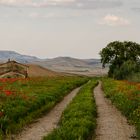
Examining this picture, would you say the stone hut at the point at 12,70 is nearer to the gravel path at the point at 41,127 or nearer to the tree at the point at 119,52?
the tree at the point at 119,52

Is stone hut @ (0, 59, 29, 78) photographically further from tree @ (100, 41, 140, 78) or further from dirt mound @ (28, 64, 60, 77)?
tree @ (100, 41, 140, 78)

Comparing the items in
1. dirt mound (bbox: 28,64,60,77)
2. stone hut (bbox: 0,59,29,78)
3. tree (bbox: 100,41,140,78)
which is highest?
tree (bbox: 100,41,140,78)

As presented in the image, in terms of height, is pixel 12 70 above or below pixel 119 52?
below

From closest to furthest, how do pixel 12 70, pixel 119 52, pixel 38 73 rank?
pixel 12 70 → pixel 119 52 → pixel 38 73

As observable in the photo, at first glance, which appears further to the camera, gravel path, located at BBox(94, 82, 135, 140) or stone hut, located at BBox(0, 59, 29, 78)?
stone hut, located at BBox(0, 59, 29, 78)

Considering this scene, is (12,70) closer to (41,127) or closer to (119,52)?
(119,52)

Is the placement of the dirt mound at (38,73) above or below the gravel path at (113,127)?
below

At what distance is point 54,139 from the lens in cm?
1839

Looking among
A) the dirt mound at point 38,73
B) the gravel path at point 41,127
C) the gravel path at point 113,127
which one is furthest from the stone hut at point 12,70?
the gravel path at point 41,127

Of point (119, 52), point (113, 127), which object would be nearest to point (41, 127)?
Result: point (113, 127)

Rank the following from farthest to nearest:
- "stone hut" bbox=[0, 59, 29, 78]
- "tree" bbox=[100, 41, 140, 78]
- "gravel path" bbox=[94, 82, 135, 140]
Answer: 1. "tree" bbox=[100, 41, 140, 78]
2. "stone hut" bbox=[0, 59, 29, 78]
3. "gravel path" bbox=[94, 82, 135, 140]

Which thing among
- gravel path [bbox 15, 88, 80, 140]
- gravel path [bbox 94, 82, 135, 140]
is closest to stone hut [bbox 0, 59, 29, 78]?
gravel path [bbox 94, 82, 135, 140]

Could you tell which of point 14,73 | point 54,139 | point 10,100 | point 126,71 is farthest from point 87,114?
point 126,71

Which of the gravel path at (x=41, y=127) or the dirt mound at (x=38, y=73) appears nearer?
the gravel path at (x=41, y=127)
